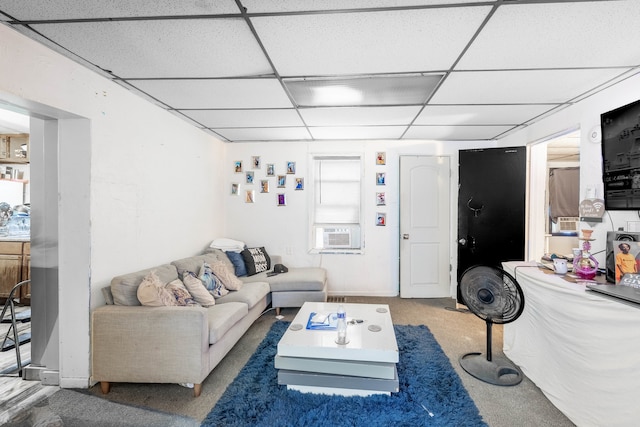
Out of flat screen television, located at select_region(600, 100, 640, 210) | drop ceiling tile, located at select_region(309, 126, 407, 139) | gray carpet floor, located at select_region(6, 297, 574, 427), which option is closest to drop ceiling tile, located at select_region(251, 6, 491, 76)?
flat screen television, located at select_region(600, 100, 640, 210)

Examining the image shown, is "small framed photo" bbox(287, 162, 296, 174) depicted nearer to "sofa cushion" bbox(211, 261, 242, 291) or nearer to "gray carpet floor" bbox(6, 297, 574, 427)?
"sofa cushion" bbox(211, 261, 242, 291)

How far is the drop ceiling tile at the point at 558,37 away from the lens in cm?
151

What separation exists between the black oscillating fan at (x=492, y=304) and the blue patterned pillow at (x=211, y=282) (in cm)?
241

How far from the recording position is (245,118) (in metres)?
3.38

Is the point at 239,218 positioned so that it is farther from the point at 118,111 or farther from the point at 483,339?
the point at 483,339

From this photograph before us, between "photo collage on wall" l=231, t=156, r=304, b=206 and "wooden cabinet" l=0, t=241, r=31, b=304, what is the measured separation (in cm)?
282

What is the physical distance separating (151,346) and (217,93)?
7.19ft

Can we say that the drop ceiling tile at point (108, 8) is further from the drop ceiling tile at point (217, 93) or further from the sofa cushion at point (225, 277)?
the sofa cushion at point (225, 277)

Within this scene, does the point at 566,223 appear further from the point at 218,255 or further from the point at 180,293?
the point at 180,293

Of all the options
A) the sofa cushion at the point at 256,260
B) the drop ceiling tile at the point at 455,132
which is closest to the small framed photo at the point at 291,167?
the sofa cushion at the point at 256,260

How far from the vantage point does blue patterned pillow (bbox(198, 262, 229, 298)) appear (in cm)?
300

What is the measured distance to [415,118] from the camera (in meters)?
3.41

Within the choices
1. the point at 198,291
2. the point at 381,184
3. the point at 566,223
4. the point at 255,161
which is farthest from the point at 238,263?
the point at 566,223

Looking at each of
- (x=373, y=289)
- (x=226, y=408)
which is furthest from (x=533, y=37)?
(x=373, y=289)
